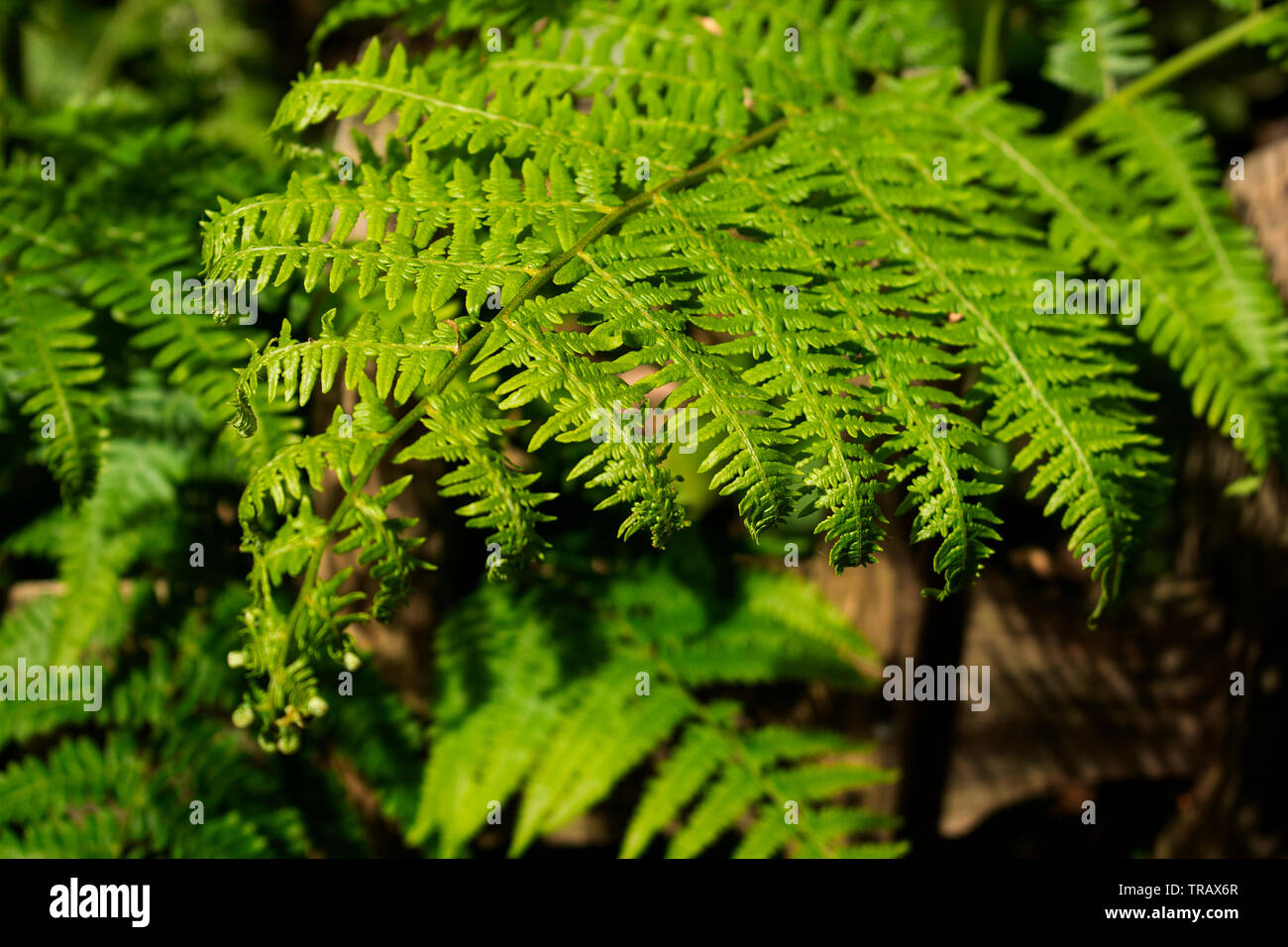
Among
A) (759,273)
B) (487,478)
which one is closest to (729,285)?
(759,273)

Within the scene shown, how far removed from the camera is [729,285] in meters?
1.13

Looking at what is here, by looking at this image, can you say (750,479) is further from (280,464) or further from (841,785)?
(841,785)

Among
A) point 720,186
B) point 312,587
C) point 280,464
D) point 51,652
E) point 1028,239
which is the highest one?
point 1028,239

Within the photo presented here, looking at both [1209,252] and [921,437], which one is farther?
[1209,252]

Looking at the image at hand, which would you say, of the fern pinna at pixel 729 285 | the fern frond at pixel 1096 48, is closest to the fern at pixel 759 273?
the fern pinna at pixel 729 285

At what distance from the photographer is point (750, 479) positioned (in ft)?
3.21

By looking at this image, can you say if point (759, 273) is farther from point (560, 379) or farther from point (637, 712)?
point (637, 712)

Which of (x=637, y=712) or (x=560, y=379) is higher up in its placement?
(x=560, y=379)

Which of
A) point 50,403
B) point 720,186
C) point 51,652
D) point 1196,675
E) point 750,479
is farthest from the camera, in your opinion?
point 1196,675

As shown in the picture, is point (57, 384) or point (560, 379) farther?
point (57, 384)

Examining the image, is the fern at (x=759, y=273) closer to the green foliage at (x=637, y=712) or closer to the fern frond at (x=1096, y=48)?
the fern frond at (x=1096, y=48)

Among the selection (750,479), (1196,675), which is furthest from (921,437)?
(1196,675)

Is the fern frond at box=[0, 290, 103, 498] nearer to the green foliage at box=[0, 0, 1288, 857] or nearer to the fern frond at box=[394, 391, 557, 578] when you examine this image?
the green foliage at box=[0, 0, 1288, 857]

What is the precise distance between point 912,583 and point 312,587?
1.53 meters
